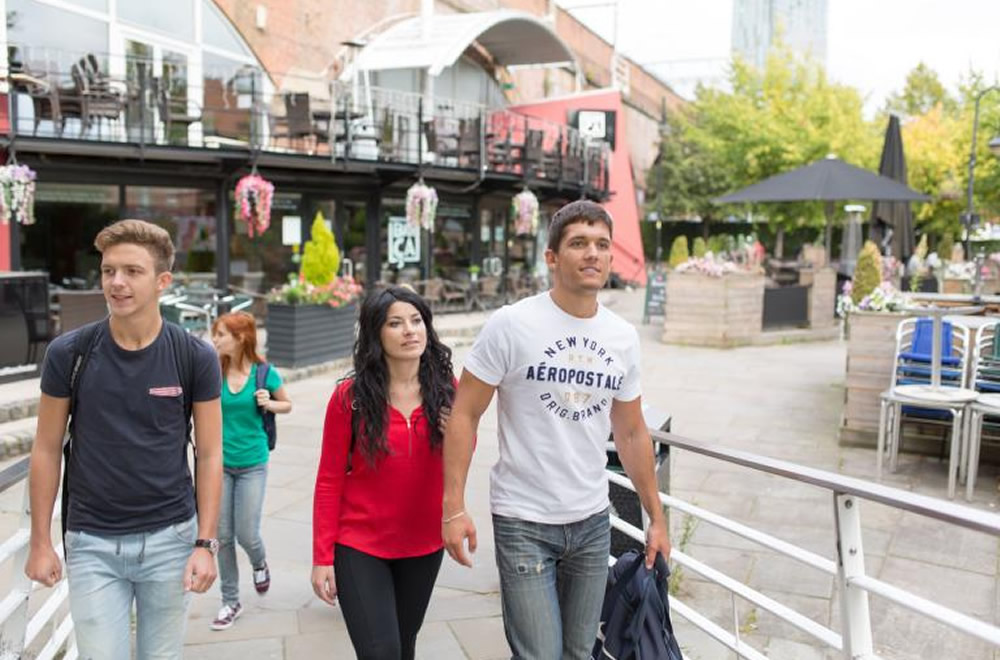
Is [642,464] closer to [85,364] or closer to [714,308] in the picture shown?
[85,364]

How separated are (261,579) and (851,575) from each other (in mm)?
2852

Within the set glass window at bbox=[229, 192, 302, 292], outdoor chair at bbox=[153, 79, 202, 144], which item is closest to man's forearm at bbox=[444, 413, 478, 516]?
outdoor chair at bbox=[153, 79, 202, 144]

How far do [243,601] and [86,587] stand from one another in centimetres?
200

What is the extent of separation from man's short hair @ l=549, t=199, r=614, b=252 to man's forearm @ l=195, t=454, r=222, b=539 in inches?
45.7

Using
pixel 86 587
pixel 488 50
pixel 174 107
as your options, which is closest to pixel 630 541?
pixel 86 587

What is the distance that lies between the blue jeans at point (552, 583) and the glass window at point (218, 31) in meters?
15.3

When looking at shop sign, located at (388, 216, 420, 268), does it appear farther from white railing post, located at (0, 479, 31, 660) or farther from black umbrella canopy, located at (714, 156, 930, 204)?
white railing post, located at (0, 479, 31, 660)

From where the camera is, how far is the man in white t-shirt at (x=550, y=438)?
7.79 ft

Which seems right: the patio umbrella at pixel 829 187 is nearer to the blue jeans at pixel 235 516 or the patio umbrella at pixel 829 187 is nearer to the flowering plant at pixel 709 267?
the flowering plant at pixel 709 267

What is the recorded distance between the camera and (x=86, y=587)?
2316 mm

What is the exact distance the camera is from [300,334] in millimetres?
10516

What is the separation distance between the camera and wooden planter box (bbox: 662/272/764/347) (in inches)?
535

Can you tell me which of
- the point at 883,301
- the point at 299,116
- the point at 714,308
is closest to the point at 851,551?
the point at 883,301

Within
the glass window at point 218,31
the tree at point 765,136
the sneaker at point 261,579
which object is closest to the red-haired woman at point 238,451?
the sneaker at point 261,579
